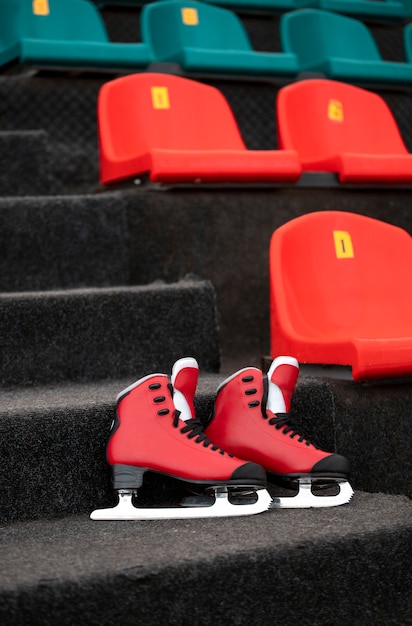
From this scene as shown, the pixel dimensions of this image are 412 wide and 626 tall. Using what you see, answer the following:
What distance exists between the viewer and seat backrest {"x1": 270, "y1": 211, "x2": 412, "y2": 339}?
1359 millimetres

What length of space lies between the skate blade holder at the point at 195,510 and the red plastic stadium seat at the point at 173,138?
76cm

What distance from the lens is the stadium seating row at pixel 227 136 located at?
167 centimetres

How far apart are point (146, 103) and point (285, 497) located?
1118 mm

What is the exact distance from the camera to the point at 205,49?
237cm

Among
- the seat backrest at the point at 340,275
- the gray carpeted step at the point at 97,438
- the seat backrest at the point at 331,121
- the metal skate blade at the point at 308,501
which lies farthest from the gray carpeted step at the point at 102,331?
the seat backrest at the point at 331,121

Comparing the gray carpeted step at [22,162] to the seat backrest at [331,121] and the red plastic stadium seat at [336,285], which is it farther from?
the red plastic stadium seat at [336,285]

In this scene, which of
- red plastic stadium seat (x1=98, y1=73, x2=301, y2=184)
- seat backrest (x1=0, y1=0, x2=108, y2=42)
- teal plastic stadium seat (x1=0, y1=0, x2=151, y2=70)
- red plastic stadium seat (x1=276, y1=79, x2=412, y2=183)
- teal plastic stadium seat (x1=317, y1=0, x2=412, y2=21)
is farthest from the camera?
teal plastic stadium seat (x1=317, y1=0, x2=412, y2=21)

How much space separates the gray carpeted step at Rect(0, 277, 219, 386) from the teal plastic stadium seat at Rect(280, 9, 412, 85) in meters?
1.23

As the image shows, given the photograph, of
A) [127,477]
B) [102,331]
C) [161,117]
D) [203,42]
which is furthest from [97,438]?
[203,42]

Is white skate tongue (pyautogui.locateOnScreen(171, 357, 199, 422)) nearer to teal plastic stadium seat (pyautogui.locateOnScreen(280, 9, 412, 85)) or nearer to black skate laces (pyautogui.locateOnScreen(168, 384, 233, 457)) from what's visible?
black skate laces (pyautogui.locateOnScreen(168, 384, 233, 457))

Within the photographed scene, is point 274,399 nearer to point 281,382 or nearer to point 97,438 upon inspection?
point 281,382

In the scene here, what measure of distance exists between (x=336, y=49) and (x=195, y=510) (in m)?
1.90

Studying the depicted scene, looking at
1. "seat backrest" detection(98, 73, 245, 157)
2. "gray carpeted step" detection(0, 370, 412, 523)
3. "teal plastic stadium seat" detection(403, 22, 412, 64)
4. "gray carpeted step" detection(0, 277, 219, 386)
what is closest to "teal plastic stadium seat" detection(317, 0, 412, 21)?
"teal plastic stadium seat" detection(403, 22, 412, 64)

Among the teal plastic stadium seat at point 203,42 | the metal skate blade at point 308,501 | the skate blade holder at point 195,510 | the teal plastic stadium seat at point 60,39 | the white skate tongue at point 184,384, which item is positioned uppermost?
the teal plastic stadium seat at point 60,39
